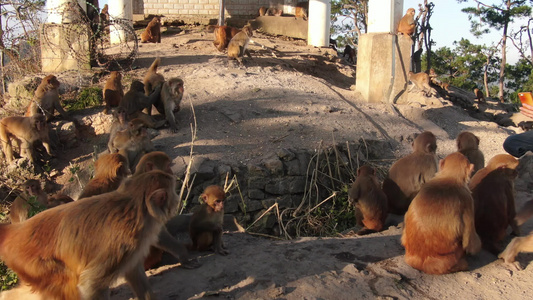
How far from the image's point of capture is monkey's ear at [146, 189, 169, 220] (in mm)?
3656

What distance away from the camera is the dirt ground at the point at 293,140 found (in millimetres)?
4566

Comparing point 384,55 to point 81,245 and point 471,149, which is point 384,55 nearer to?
point 471,149

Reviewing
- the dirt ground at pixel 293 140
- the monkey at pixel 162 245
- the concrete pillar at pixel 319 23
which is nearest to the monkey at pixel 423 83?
the dirt ground at pixel 293 140

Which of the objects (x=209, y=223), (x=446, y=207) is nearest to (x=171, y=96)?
(x=209, y=223)

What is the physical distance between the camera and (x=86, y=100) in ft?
36.4

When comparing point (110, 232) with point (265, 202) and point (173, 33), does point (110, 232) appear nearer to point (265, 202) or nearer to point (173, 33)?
point (265, 202)

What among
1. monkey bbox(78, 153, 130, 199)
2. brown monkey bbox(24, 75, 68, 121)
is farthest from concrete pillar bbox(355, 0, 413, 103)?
monkey bbox(78, 153, 130, 199)

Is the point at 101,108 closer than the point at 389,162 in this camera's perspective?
No

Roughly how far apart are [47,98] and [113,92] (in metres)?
1.38

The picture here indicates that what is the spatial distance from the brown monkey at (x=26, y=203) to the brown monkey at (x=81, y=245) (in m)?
2.04

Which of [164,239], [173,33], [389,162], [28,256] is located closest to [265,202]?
[389,162]

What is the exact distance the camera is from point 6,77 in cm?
1146

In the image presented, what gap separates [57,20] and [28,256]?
10.0 meters

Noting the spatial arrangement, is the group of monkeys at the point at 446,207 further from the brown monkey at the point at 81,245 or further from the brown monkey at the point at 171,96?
the brown monkey at the point at 171,96
